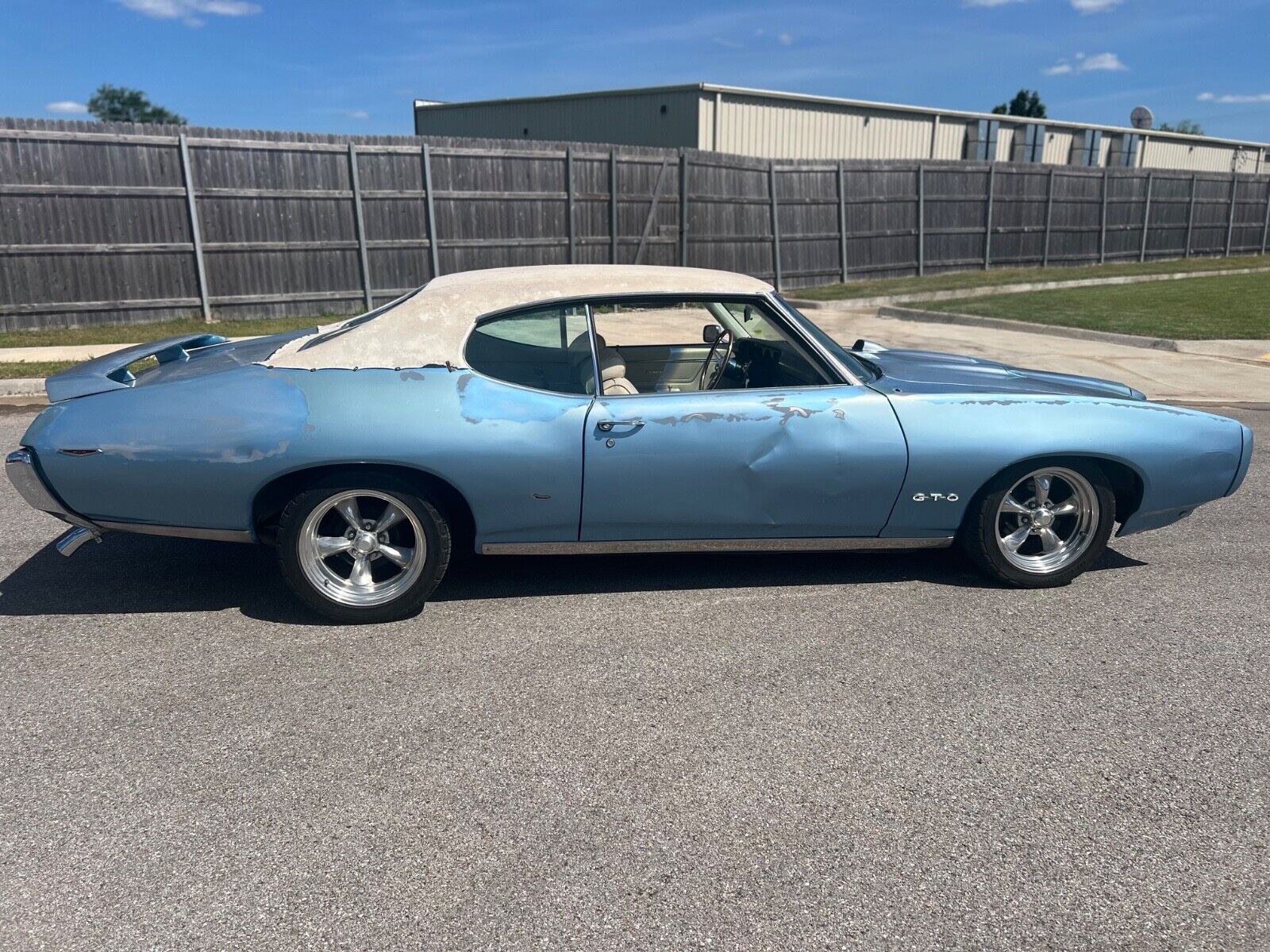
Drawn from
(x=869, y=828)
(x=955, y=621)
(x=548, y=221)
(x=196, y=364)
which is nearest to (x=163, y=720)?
(x=196, y=364)

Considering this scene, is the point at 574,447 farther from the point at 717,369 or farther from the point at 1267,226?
the point at 1267,226

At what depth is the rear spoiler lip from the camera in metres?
4.00

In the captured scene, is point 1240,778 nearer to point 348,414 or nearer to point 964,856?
point 964,856

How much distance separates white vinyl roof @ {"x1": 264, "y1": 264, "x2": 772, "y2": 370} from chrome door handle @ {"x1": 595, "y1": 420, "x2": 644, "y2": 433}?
1.92ft

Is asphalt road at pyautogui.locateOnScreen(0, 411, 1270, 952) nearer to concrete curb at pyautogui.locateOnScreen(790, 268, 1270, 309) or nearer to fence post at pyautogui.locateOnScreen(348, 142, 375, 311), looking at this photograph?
fence post at pyautogui.locateOnScreen(348, 142, 375, 311)

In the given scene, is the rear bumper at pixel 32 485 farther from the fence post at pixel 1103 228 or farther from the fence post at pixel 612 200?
the fence post at pixel 1103 228

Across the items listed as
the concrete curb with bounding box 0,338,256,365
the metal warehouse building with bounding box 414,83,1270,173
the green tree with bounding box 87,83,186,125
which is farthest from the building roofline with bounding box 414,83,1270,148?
the green tree with bounding box 87,83,186,125

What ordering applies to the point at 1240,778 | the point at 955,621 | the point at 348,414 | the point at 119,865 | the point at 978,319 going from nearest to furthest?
the point at 119,865, the point at 1240,778, the point at 348,414, the point at 955,621, the point at 978,319

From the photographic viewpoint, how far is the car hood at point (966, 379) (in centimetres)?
438

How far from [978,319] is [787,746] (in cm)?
1346

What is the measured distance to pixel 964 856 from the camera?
2637 mm

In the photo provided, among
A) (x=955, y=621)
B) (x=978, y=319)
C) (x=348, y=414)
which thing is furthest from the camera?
(x=978, y=319)

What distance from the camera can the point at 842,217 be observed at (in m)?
20.6

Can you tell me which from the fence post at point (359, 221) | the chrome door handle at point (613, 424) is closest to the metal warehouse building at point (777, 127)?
the fence post at point (359, 221)
